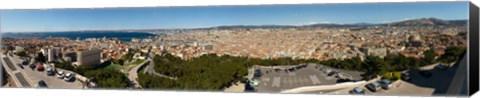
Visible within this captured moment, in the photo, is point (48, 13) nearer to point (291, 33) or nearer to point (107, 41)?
point (107, 41)

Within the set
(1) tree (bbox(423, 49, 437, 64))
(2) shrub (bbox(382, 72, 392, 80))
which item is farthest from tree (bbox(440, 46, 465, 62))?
(2) shrub (bbox(382, 72, 392, 80))

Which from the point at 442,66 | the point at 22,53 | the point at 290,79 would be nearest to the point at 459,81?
the point at 442,66

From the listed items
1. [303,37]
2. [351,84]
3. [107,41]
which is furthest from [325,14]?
[107,41]

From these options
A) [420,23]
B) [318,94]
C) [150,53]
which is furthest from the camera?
[150,53]

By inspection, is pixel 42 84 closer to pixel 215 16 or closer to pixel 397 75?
pixel 215 16

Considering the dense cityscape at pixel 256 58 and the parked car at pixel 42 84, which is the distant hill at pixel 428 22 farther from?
the parked car at pixel 42 84

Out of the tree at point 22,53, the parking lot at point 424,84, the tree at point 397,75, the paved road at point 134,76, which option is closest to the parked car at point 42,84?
the tree at point 22,53
